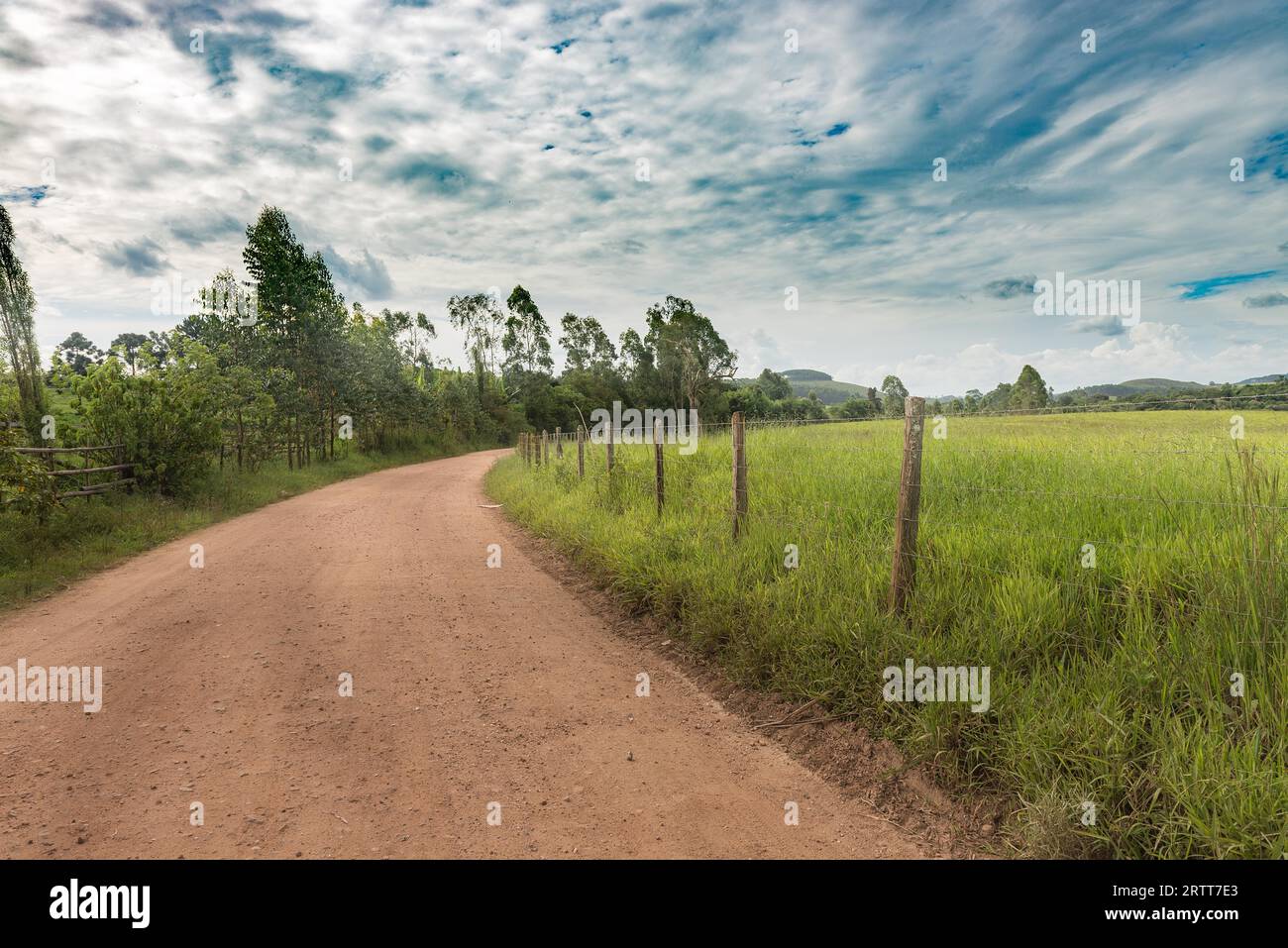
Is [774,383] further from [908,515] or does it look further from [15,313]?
[908,515]

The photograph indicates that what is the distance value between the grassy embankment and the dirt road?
132 centimetres

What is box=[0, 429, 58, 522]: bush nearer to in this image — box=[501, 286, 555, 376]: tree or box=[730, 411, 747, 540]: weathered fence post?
A: box=[730, 411, 747, 540]: weathered fence post

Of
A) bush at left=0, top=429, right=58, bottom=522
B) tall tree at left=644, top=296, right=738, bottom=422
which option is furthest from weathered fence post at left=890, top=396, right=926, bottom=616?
tall tree at left=644, top=296, right=738, bottom=422

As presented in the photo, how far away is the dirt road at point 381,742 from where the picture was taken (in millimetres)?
3043

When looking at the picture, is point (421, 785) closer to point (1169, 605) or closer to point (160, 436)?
point (1169, 605)

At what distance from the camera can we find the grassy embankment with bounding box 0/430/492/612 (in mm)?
8211

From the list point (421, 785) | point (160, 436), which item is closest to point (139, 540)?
point (160, 436)

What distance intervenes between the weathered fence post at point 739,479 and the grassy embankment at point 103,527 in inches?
336

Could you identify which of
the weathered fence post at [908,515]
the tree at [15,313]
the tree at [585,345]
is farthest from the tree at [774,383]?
the weathered fence post at [908,515]

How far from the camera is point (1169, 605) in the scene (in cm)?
386

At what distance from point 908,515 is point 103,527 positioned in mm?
12954

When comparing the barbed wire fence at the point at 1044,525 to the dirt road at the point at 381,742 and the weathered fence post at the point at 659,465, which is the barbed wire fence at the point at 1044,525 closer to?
the weathered fence post at the point at 659,465
